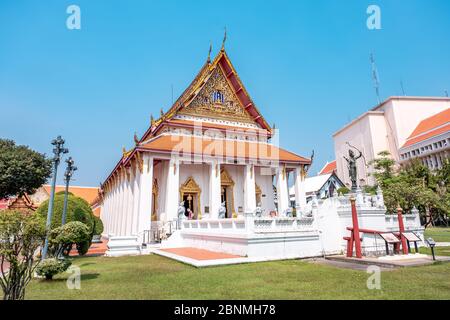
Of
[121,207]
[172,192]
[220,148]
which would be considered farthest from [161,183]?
[121,207]

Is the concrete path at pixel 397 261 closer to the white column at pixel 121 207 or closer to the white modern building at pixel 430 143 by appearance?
the white column at pixel 121 207

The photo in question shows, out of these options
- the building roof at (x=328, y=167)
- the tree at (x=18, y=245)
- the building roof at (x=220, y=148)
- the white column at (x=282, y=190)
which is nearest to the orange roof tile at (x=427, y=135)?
the building roof at (x=328, y=167)

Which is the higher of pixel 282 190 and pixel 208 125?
pixel 208 125

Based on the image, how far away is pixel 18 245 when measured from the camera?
5.04m

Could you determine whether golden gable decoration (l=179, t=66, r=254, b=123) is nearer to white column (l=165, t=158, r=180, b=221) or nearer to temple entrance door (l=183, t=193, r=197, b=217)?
white column (l=165, t=158, r=180, b=221)

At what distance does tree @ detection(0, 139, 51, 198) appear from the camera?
24922 mm

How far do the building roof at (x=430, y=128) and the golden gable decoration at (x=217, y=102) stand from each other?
1395 inches

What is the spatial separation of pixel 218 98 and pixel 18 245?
17710 mm

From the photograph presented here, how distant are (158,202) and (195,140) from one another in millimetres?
4547

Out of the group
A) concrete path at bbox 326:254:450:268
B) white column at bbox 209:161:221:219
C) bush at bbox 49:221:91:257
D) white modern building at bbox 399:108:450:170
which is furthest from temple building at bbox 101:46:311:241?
white modern building at bbox 399:108:450:170

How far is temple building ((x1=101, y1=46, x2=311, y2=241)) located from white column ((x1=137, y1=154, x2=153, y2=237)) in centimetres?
5

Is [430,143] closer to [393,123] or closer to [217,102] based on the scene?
[393,123]
